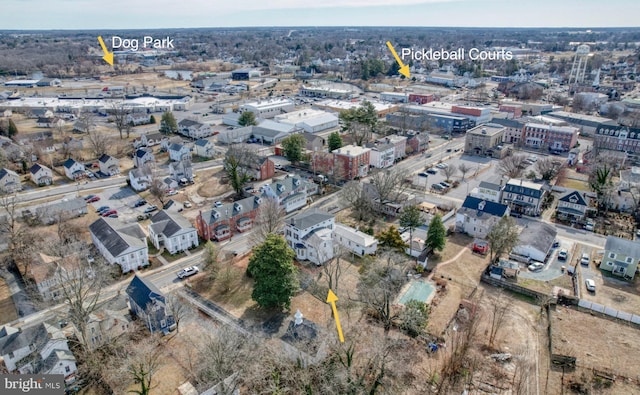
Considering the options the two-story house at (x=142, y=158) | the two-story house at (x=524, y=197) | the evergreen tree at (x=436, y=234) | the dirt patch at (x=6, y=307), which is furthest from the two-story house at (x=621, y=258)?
the two-story house at (x=142, y=158)

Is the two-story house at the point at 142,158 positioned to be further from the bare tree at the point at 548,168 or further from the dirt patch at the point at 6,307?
the bare tree at the point at 548,168

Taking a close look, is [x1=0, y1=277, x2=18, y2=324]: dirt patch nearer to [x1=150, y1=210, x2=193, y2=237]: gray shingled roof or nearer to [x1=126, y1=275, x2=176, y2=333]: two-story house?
[x1=126, y1=275, x2=176, y2=333]: two-story house

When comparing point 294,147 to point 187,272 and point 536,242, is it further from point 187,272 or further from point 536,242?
point 536,242

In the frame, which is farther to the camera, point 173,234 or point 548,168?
point 548,168

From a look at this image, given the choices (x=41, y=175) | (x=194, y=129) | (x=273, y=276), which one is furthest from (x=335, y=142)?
(x=41, y=175)

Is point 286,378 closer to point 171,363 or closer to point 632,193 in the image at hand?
point 171,363

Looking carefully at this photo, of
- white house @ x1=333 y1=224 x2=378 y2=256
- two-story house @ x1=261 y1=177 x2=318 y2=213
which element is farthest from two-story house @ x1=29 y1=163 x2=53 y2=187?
white house @ x1=333 y1=224 x2=378 y2=256

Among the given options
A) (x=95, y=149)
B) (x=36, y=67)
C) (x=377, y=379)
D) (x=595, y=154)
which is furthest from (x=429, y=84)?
(x=36, y=67)

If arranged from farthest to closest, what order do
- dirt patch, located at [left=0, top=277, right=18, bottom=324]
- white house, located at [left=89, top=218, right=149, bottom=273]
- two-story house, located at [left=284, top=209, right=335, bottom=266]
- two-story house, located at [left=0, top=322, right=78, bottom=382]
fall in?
two-story house, located at [left=284, top=209, right=335, bottom=266]
white house, located at [left=89, top=218, right=149, bottom=273]
dirt patch, located at [left=0, top=277, right=18, bottom=324]
two-story house, located at [left=0, top=322, right=78, bottom=382]
